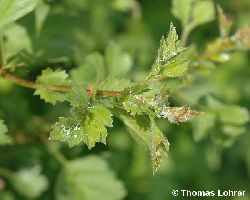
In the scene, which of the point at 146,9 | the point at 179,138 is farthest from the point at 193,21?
the point at 146,9

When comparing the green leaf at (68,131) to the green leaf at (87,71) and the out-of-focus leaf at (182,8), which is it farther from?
the out-of-focus leaf at (182,8)

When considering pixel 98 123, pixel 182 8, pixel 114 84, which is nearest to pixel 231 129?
pixel 182 8

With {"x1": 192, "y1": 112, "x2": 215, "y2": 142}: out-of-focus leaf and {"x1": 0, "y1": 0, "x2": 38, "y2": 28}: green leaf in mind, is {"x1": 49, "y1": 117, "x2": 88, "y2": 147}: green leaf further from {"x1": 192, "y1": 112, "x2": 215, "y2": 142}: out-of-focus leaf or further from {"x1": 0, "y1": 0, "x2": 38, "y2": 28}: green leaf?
{"x1": 192, "y1": 112, "x2": 215, "y2": 142}: out-of-focus leaf

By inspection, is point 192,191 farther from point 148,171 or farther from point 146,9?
point 146,9

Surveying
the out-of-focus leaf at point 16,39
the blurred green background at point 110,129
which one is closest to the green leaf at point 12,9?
the blurred green background at point 110,129

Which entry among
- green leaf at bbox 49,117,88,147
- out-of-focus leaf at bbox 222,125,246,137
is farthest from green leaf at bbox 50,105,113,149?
out-of-focus leaf at bbox 222,125,246,137

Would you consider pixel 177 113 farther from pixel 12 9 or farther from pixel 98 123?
pixel 12 9
